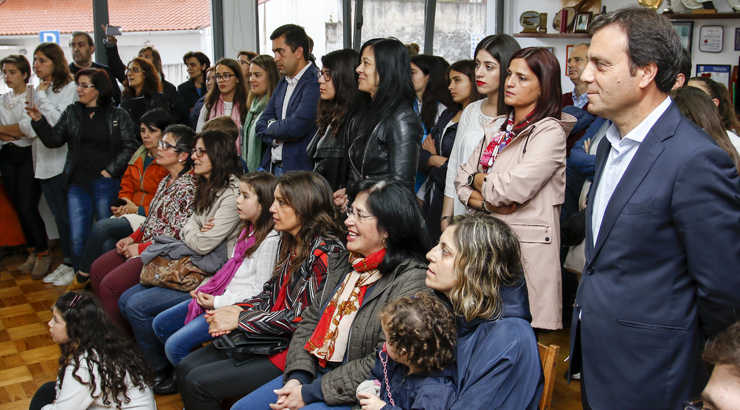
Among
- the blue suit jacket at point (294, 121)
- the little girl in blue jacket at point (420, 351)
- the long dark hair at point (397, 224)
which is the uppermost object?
the blue suit jacket at point (294, 121)

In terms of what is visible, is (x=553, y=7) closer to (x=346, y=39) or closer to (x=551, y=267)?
(x=346, y=39)

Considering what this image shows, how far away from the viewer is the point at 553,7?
20.9 ft

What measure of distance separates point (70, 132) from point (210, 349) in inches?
102

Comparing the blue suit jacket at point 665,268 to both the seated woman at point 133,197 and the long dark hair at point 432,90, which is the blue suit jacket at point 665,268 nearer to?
the long dark hair at point 432,90

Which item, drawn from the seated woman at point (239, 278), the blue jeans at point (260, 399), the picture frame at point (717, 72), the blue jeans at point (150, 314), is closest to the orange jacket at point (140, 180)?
the blue jeans at point (150, 314)

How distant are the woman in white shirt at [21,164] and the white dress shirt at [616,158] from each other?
167 inches

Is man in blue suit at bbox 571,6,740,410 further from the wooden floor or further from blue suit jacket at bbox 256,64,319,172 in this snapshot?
blue suit jacket at bbox 256,64,319,172

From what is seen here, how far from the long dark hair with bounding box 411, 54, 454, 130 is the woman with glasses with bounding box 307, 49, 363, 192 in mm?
860

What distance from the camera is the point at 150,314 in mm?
2732

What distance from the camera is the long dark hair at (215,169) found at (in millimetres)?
2980

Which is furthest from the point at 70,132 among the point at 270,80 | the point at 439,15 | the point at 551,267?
the point at 439,15

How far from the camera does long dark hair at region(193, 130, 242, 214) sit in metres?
2.98

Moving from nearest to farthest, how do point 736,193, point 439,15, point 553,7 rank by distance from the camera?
point 736,193
point 553,7
point 439,15

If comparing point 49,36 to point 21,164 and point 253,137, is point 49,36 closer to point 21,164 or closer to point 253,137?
point 21,164
